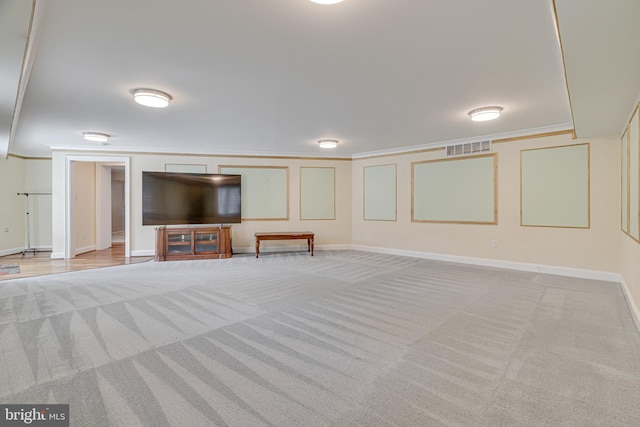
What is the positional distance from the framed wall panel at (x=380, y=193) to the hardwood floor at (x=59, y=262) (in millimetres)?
5197

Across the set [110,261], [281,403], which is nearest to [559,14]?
[281,403]

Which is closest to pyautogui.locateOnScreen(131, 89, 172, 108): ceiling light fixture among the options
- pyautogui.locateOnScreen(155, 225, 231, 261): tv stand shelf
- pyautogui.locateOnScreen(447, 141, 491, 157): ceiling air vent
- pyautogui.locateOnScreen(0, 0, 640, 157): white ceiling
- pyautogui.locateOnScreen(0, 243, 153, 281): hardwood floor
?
pyautogui.locateOnScreen(0, 0, 640, 157): white ceiling

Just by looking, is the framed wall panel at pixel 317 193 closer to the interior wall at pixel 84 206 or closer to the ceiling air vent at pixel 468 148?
the ceiling air vent at pixel 468 148

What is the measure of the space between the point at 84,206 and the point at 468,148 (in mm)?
9086

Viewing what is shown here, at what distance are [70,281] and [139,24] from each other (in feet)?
13.5

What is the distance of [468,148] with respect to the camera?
5.82m

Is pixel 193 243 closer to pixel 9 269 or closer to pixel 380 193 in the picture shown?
pixel 9 269

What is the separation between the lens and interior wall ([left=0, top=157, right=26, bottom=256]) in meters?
6.73

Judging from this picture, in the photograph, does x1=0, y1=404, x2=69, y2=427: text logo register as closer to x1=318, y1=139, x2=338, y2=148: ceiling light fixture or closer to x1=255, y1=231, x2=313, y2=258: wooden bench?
x1=255, y1=231, x2=313, y2=258: wooden bench

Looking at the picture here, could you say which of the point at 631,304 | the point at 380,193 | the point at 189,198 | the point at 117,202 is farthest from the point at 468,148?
the point at 117,202

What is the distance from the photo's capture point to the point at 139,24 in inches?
82.4

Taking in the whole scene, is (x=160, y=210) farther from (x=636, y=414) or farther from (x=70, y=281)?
(x=636, y=414)

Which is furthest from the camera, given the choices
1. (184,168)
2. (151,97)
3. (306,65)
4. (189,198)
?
(184,168)

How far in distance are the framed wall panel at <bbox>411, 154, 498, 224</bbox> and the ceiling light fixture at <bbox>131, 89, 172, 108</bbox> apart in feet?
16.7
